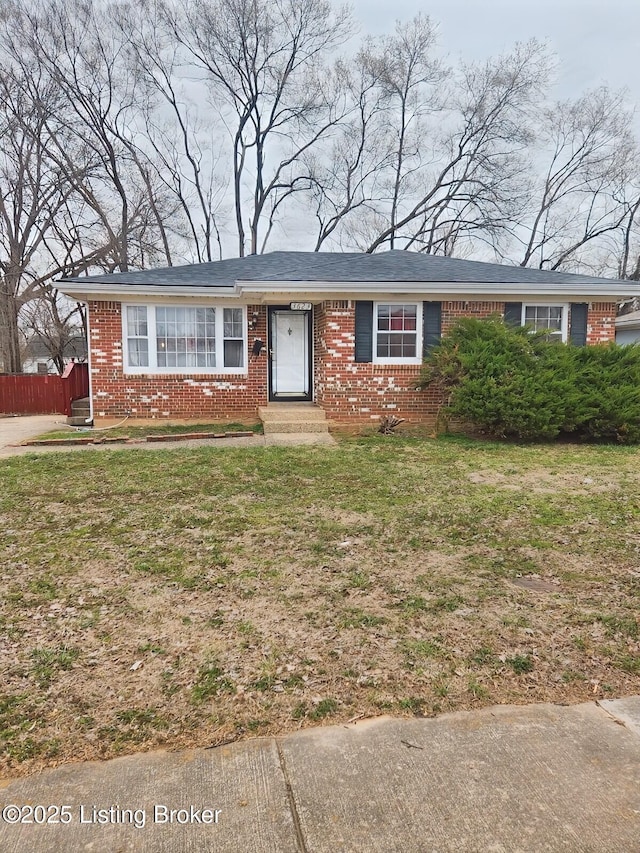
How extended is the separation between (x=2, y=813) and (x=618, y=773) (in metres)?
2.17

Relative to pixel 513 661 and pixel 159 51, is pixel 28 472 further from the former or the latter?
pixel 159 51

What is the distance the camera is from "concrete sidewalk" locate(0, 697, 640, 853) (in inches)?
65.9

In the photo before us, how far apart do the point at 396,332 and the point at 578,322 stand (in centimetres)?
404

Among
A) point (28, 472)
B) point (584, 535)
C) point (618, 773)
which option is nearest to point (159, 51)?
point (28, 472)

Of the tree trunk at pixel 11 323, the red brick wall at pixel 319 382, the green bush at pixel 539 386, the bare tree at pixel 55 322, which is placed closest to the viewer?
the green bush at pixel 539 386

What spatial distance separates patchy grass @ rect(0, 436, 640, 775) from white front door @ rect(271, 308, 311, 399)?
609 centimetres

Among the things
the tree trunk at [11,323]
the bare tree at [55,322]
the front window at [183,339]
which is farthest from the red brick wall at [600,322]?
the bare tree at [55,322]

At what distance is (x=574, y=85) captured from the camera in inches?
1040

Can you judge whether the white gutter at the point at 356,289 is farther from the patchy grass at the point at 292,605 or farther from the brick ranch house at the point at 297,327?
the patchy grass at the point at 292,605

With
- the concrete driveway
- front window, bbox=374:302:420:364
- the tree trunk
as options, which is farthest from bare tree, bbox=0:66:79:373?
front window, bbox=374:302:420:364

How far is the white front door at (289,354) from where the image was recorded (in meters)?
12.0

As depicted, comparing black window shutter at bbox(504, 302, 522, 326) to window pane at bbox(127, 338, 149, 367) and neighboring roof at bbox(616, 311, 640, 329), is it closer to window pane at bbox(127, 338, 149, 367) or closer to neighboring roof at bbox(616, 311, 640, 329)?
window pane at bbox(127, 338, 149, 367)

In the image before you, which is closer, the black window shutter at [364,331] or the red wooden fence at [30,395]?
the black window shutter at [364,331]

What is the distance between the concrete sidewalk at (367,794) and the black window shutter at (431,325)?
9272 millimetres
